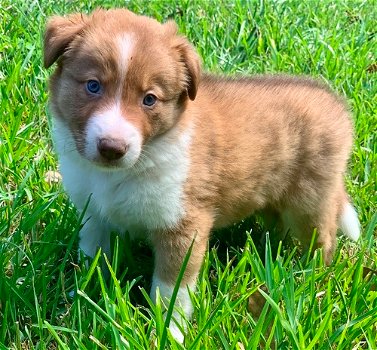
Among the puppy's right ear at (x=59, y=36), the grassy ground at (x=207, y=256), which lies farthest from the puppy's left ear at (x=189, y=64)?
the grassy ground at (x=207, y=256)

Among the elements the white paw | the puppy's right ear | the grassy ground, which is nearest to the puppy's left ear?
the puppy's right ear

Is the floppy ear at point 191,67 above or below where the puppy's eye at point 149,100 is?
above

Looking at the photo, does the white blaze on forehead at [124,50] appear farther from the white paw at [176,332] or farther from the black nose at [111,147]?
the white paw at [176,332]

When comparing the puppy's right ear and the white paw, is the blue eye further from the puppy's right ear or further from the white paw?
the white paw

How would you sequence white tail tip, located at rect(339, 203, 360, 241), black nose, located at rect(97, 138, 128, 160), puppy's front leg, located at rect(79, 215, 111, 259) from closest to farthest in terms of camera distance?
black nose, located at rect(97, 138, 128, 160)
puppy's front leg, located at rect(79, 215, 111, 259)
white tail tip, located at rect(339, 203, 360, 241)

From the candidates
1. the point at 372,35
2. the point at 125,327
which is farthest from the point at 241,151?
the point at 372,35

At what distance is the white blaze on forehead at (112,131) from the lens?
3.09 metres

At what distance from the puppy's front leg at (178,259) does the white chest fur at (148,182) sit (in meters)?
0.07

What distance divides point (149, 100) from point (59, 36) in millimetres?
508

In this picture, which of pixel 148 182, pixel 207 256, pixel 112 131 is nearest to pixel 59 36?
pixel 112 131

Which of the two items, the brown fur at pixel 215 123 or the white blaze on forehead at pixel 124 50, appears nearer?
the white blaze on forehead at pixel 124 50

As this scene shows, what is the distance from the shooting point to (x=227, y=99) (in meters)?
3.99

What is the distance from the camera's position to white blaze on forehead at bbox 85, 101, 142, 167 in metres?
3.09

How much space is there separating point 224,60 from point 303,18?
1186mm
